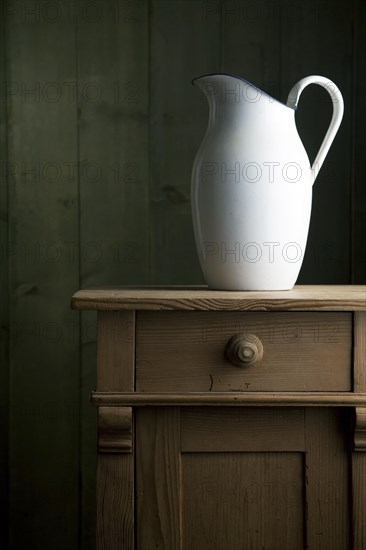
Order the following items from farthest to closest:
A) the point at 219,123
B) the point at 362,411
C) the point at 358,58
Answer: the point at 358,58 → the point at 219,123 → the point at 362,411

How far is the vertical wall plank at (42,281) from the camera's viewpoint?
166 cm

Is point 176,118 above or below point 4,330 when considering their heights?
above

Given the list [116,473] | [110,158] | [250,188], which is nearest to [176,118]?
[110,158]

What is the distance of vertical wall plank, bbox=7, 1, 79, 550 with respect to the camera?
166 centimetres

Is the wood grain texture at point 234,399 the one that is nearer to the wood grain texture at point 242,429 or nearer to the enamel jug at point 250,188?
the wood grain texture at point 242,429

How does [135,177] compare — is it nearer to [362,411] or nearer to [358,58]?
[358,58]

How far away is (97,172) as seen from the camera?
1661 mm

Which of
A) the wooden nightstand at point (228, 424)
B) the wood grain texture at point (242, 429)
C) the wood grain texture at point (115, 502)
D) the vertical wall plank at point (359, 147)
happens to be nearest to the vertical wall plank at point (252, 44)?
the vertical wall plank at point (359, 147)

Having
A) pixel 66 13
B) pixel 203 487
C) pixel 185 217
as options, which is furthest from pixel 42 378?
pixel 66 13

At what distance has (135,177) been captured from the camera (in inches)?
65.3

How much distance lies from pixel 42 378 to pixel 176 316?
0.76m

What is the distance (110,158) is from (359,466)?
94 centimetres

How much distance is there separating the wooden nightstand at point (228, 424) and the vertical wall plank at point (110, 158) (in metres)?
0.63

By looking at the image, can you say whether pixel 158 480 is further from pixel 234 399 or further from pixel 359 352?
pixel 359 352
